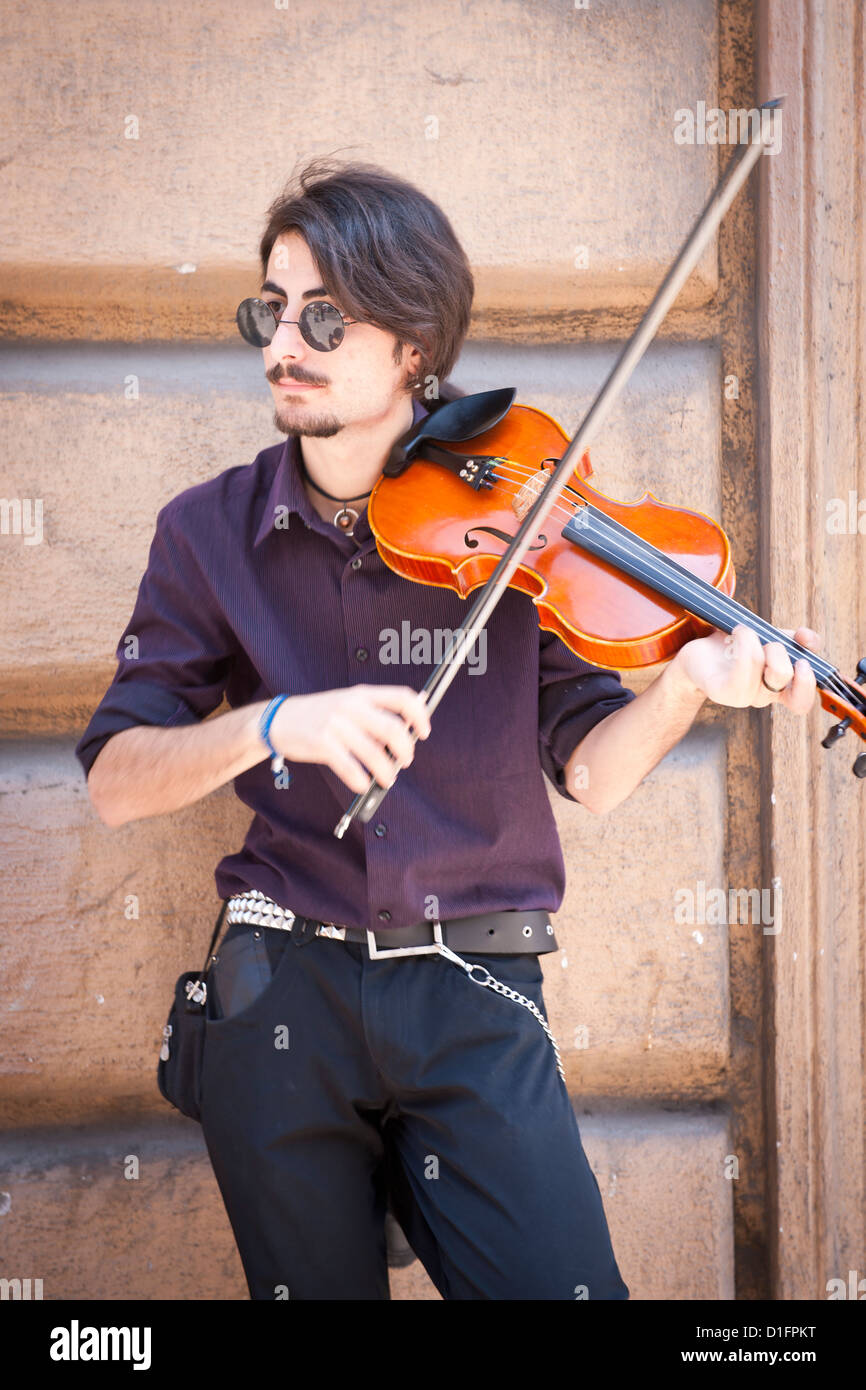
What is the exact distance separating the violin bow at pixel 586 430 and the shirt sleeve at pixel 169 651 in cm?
38

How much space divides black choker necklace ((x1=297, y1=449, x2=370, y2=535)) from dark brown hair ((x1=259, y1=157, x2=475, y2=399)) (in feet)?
0.62

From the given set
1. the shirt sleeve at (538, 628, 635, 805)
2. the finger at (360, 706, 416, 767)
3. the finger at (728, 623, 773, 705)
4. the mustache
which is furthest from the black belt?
the mustache

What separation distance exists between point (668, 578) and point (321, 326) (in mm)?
567

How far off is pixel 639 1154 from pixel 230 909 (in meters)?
0.97

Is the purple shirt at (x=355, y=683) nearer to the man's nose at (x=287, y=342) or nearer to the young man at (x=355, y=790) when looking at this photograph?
the young man at (x=355, y=790)

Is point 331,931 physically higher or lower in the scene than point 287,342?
lower

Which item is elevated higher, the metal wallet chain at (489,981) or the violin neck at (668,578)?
the violin neck at (668,578)

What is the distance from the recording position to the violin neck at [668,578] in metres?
1.41

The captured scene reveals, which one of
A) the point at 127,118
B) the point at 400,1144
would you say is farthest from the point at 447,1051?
the point at 127,118

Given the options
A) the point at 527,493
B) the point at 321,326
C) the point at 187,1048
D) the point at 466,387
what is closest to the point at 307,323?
the point at 321,326

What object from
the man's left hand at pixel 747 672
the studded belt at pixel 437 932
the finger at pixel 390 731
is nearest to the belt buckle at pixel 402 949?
the studded belt at pixel 437 932

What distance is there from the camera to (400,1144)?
5.09 ft

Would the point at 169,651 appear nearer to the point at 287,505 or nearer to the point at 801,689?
the point at 287,505

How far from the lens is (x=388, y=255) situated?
1.60m
